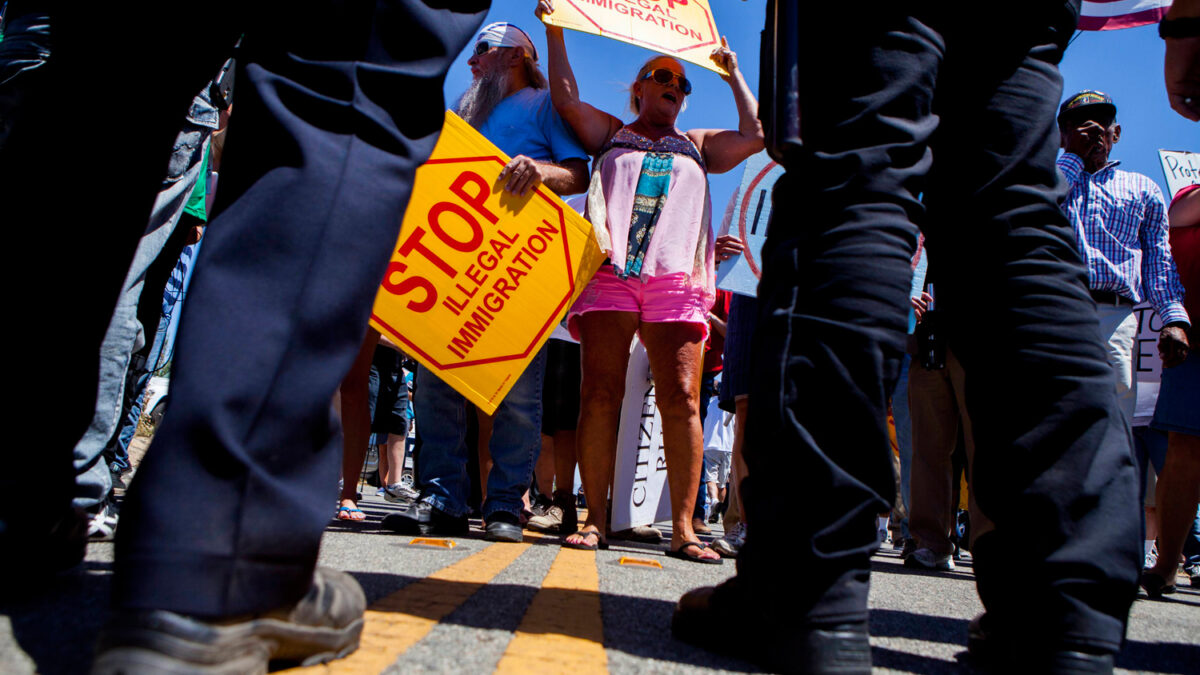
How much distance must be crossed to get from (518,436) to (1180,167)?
295 inches

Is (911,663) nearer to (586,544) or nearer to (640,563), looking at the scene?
(640,563)

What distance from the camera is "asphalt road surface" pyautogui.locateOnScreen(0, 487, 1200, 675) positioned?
1.05 m

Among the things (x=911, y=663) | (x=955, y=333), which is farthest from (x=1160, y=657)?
(x=955, y=333)

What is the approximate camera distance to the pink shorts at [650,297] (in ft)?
10.8

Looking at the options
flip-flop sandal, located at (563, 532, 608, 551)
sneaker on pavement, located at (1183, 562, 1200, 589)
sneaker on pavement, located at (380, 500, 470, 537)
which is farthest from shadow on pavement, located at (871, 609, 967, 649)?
sneaker on pavement, located at (1183, 562, 1200, 589)

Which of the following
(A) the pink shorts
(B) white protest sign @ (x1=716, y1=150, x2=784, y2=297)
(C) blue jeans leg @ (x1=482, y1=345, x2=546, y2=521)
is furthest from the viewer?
(B) white protest sign @ (x1=716, y1=150, x2=784, y2=297)

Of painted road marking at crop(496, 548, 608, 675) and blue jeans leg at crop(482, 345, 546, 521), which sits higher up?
blue jeans leg at crop(482, 345, 546, 521)

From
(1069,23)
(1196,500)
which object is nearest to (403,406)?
(1196,500)

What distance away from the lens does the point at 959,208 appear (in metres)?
1.46

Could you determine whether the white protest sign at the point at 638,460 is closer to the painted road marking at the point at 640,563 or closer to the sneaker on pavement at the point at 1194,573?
the painted road marking at the point at 640,563

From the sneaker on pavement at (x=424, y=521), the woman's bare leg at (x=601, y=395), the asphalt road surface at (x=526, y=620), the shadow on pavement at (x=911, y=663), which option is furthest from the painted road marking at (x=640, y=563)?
the shadow on pavement at (x=911, y=663)

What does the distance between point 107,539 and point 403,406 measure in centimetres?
475

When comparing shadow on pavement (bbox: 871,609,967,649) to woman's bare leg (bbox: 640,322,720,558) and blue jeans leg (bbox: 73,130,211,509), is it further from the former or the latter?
blue jeans leg (bbox: 73,130,211,509)

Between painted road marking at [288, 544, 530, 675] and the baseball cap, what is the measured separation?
3.73m
